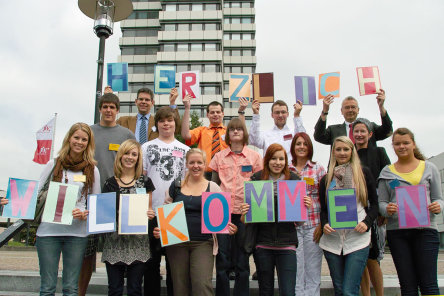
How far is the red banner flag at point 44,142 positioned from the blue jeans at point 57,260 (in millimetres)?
15362

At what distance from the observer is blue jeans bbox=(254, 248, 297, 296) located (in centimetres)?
356

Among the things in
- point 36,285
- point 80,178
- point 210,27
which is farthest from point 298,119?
point 210,27

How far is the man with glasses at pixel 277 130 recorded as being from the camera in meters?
5.12

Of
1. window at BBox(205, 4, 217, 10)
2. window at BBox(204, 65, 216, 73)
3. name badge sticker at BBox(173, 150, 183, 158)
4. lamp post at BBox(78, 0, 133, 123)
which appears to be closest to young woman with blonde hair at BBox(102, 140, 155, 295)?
name badge sticker at BBox(173, 150, 183, 158)

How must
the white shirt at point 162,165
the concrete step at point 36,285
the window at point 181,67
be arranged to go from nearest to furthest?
1. the white shirt at point 162,165
2. the concrete step at point 36,285
3. the window at point 181,67

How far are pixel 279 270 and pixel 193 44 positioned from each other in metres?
44.4

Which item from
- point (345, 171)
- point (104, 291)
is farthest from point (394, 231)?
point (104, 291)

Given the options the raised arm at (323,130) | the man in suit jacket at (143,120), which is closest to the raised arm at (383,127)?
the raised arm at (323,130)

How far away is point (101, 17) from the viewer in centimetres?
629

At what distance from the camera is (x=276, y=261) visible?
3660 millimetres

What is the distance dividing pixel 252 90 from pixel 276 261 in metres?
3.30

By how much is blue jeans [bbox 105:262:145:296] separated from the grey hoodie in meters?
2.58

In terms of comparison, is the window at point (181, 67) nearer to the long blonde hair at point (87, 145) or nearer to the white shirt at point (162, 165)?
the white shirt at point (162, 165)

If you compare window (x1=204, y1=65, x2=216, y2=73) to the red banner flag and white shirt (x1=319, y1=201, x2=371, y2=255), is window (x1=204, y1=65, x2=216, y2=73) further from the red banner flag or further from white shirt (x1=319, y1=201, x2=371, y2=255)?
white shirt (x1=319, y1=201, x2=371, y2=255)
